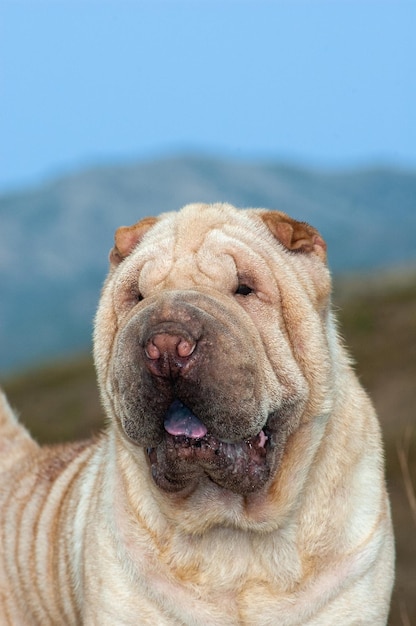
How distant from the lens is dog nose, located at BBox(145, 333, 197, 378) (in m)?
4.50

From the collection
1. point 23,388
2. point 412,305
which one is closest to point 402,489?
point 412,305

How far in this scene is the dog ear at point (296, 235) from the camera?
5289 millimetres

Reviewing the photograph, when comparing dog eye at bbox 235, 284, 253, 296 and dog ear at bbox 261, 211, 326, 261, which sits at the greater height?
dog ear at bbox 261, 211, 326, 261

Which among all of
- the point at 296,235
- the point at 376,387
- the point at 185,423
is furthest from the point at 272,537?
the point at 376,387

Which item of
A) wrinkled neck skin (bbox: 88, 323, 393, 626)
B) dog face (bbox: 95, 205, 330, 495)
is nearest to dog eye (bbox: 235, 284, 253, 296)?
dog face (bbox: 95, 205, 330, 495)

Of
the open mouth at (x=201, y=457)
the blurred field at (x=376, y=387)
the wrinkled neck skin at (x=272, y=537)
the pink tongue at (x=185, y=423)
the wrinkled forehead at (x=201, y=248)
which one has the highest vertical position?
the wrinkled forehead at (x=201, y=248)

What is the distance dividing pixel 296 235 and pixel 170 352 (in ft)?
3.56

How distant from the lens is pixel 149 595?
5211mm

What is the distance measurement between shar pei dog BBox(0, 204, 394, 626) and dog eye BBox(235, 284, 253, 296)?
1cm

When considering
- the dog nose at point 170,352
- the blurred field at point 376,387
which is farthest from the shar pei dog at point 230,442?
the blurred field at point 376,387

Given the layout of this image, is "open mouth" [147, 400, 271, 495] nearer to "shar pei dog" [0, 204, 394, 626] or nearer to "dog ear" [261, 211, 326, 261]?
"shar pei dog" [0, 204, 394, 626]

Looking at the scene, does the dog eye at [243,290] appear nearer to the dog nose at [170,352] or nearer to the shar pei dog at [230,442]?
the shar pei dog at [230,442]

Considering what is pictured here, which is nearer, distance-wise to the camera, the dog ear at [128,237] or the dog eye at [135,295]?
the dog eye at [135,295]

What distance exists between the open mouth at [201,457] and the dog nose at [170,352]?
0.73ft
